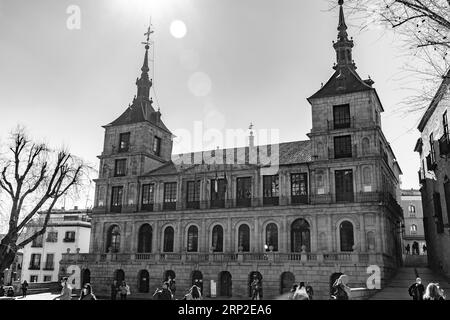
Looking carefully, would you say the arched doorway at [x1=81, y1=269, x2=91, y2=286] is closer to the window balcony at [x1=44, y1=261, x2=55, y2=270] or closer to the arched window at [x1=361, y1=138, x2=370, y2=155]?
the window balcony at [x1=44, y1=261, x2=55, y2=270]

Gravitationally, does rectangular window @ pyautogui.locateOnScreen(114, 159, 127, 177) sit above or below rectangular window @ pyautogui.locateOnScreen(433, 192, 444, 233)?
above

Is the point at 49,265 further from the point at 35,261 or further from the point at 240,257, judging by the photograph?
the point at 240,257

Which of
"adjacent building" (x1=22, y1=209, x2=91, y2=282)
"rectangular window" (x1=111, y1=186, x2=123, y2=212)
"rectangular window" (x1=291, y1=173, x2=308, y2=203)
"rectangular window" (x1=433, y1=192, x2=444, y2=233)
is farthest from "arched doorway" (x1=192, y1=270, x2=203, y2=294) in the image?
"adjacent building" (x1=22, y1=209, x2=91, y2=282)

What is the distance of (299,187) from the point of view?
36.3 metres

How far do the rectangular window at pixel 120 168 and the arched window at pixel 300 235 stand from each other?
63.7 feet

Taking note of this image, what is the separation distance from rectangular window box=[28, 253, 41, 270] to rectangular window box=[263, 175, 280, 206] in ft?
106

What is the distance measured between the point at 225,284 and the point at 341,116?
1770cm

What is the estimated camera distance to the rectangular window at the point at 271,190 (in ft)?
121

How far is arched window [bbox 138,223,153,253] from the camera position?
133 ft

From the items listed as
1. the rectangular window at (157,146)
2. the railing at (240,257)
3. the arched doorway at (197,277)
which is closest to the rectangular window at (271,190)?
the railing at (240,257)

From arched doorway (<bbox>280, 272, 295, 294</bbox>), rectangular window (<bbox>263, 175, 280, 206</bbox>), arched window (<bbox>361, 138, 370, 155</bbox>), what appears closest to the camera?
arched doorway (<bbox>280, 272, 295, 294</bbox>)

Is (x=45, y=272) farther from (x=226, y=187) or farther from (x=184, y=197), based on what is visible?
(x=226, y=187)

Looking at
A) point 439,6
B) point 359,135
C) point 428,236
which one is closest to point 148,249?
point 359,135
